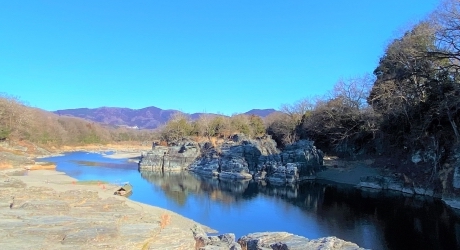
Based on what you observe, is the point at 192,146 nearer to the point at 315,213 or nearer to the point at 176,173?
the point at 176,173

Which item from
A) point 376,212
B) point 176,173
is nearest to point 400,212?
point 376,212

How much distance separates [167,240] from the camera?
10.1 metres

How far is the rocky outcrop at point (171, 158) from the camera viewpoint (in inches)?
2141

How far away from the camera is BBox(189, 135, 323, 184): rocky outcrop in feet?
139

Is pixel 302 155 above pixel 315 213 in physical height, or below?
above

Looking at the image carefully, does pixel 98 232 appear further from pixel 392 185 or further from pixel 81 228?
pixel 392 185

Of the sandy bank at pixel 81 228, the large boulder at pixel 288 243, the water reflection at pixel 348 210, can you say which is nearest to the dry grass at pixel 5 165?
the water reflection at pixel 348 210

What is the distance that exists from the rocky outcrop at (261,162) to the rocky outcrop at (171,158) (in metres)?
2.96

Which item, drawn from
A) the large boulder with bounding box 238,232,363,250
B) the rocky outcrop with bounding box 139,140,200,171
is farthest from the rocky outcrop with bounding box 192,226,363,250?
the rocky outcrop with bounding box 139,140,200,171

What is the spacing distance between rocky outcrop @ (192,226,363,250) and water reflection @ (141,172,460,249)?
5.79 meters

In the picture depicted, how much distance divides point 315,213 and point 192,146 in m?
34.4

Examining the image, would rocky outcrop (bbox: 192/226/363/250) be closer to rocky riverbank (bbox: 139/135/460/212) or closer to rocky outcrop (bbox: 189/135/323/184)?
rocky riverbank (bbox: 139/135/460/212)

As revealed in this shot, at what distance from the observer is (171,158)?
55.2 meters

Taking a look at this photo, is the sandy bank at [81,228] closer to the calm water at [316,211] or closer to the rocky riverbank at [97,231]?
the rocky riverbank at [97,231]
